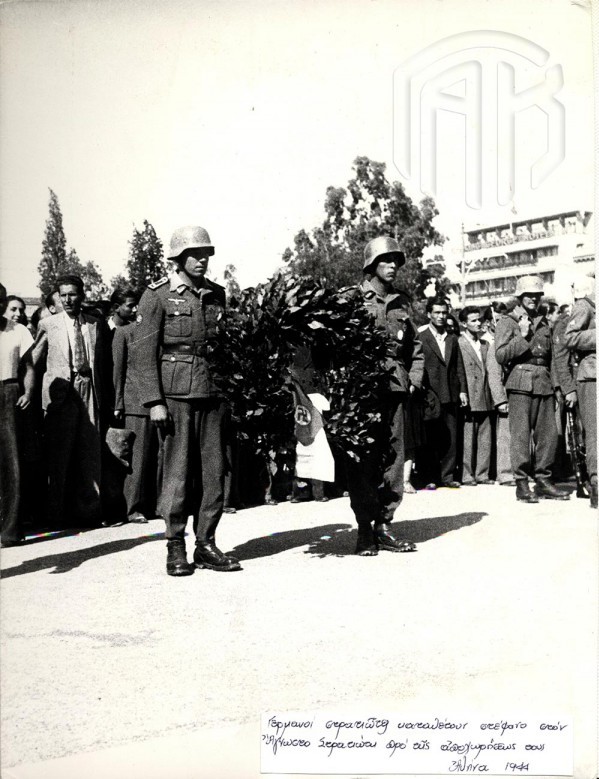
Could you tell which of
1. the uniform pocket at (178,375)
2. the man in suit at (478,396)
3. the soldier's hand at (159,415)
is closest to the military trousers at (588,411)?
the man in suit at (478,396)

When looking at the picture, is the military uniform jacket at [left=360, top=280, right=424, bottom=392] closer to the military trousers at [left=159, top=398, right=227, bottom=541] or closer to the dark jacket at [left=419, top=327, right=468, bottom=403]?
the military trousers at [left=159, top=398, right=227, bottom=541]

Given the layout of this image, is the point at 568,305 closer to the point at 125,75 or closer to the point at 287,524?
the point at 287,524

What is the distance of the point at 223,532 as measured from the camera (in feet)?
21.9

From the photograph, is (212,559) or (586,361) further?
(586,361)

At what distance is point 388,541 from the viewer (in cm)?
615

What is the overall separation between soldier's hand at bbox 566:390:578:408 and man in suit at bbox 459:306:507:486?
1399mm

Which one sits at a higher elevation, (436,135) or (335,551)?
(436,135)

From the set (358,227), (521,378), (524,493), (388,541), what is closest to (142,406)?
(388,541)

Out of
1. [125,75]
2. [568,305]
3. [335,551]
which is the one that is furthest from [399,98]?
[335,551]

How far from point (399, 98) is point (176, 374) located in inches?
81.0

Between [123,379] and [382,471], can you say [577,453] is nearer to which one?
[382,471]

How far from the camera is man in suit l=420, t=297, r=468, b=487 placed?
27.7 ft

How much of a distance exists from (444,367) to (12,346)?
155 inches

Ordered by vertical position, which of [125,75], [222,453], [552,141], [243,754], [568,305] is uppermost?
[125,75]
